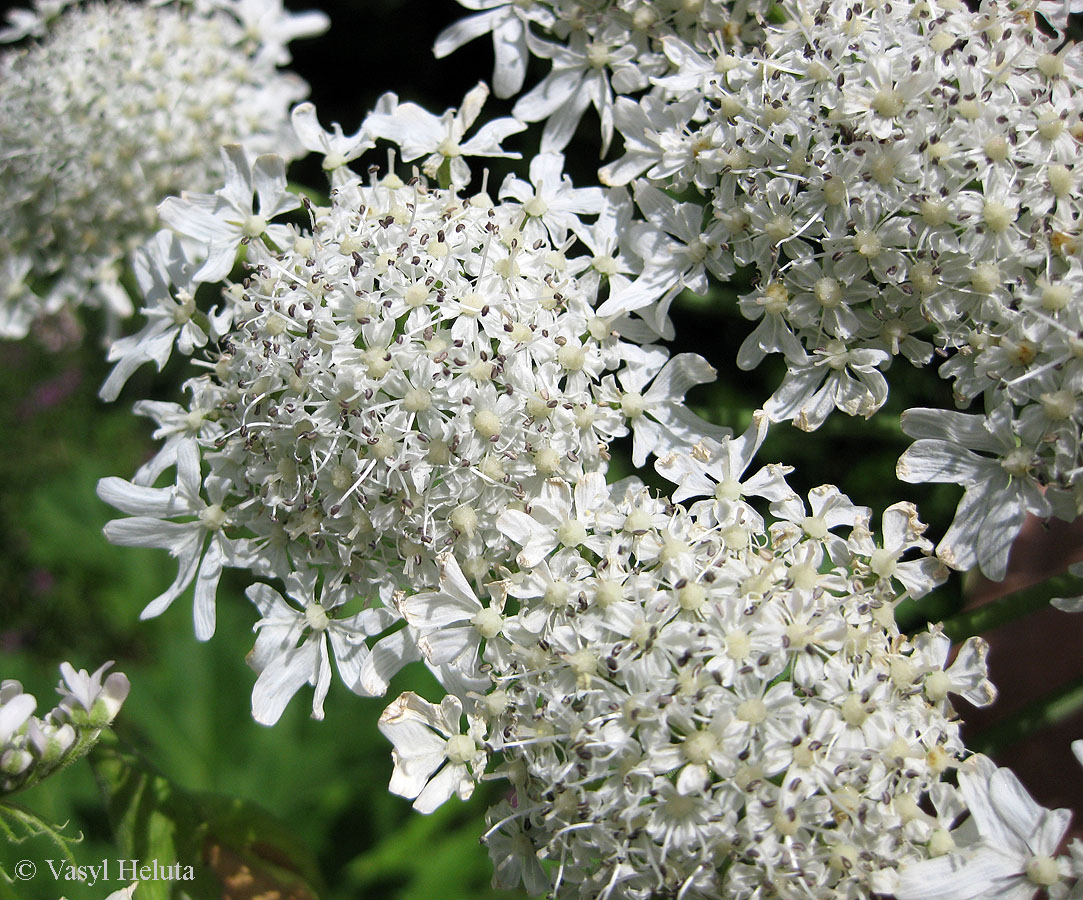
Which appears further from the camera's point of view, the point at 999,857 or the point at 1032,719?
the point at 1032,719

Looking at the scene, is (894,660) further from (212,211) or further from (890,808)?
(212,211)

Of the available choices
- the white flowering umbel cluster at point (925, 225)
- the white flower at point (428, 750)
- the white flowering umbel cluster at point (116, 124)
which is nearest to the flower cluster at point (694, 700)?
the white flower at point (428, 750)

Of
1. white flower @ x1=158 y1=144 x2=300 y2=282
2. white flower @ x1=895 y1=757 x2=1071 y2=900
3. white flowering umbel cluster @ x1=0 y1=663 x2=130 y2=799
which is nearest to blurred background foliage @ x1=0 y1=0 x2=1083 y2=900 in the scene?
white flowering umbel cluster @ x1=0 y1=663 x2=130 y2=799

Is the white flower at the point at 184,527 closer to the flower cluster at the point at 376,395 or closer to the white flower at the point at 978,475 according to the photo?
the flower cluster at the point at 376,395

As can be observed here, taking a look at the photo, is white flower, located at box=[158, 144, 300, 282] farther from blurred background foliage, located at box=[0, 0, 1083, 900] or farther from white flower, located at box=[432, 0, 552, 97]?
blurred background foliage, located at box=[0, 0, 1083, 900]

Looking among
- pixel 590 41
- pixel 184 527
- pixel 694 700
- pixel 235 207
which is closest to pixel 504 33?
pixel 590 41

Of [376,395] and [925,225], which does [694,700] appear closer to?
[376,395]

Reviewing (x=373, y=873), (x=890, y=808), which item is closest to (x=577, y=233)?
(x=890, y=808)
